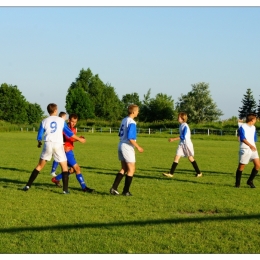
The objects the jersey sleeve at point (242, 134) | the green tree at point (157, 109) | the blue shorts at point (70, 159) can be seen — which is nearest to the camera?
the blue shorts at point (70, 159)

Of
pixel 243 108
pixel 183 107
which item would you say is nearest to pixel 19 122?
pixel 183 107

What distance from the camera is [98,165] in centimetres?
1750

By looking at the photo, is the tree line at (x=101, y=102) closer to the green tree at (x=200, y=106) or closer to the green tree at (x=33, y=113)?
the green tree at (x=200, y=106)

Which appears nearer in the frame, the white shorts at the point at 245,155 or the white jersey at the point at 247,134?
the white jersey at the point at 247,134

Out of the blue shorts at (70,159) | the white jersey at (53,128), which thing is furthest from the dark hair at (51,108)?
the blue shorts at (70,159)

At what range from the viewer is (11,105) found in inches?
4065

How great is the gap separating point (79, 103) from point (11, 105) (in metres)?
17.2

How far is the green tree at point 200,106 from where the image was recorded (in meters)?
101

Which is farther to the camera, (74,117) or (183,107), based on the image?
(183,107)

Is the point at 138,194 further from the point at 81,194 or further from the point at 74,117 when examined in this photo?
the point at 74,117

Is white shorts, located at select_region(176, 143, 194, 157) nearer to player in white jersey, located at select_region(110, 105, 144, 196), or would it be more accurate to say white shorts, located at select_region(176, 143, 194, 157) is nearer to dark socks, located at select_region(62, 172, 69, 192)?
player in white jersey, located at select_region(110, 105, 144, 196)

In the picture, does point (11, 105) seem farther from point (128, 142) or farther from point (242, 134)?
point (128, 142)

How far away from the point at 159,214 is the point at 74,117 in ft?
13.2

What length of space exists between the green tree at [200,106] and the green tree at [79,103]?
2097cm
